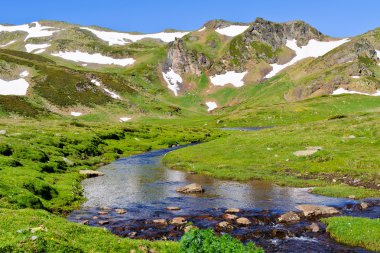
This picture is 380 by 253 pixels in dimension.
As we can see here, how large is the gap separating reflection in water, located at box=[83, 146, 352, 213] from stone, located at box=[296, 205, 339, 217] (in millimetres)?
2147

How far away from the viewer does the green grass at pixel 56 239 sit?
64.0 ft

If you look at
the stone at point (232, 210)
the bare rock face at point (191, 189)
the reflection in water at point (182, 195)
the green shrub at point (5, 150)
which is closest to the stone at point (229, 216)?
the stone at point (232, 210)

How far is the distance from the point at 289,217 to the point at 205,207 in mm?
9730

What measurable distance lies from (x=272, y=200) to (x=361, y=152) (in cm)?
2903

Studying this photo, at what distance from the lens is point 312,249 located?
27719 mm

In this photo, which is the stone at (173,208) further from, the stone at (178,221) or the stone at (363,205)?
the stone at (363,205)

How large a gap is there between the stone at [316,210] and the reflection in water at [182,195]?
215cm

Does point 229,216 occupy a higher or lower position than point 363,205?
lower

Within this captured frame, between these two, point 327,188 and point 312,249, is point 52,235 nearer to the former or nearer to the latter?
point 312,249

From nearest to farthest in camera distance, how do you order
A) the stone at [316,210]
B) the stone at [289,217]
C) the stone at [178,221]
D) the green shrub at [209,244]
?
the green shrub at [209,244] < the stone at [289,217] < the stone at [178,221] < the stone at [316,210]

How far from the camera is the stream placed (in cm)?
3067

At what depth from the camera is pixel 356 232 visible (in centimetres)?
2936

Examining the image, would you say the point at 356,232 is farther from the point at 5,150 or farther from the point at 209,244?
the point at 5,150

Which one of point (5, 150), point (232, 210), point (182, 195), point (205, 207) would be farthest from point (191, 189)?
point (5, 150)
